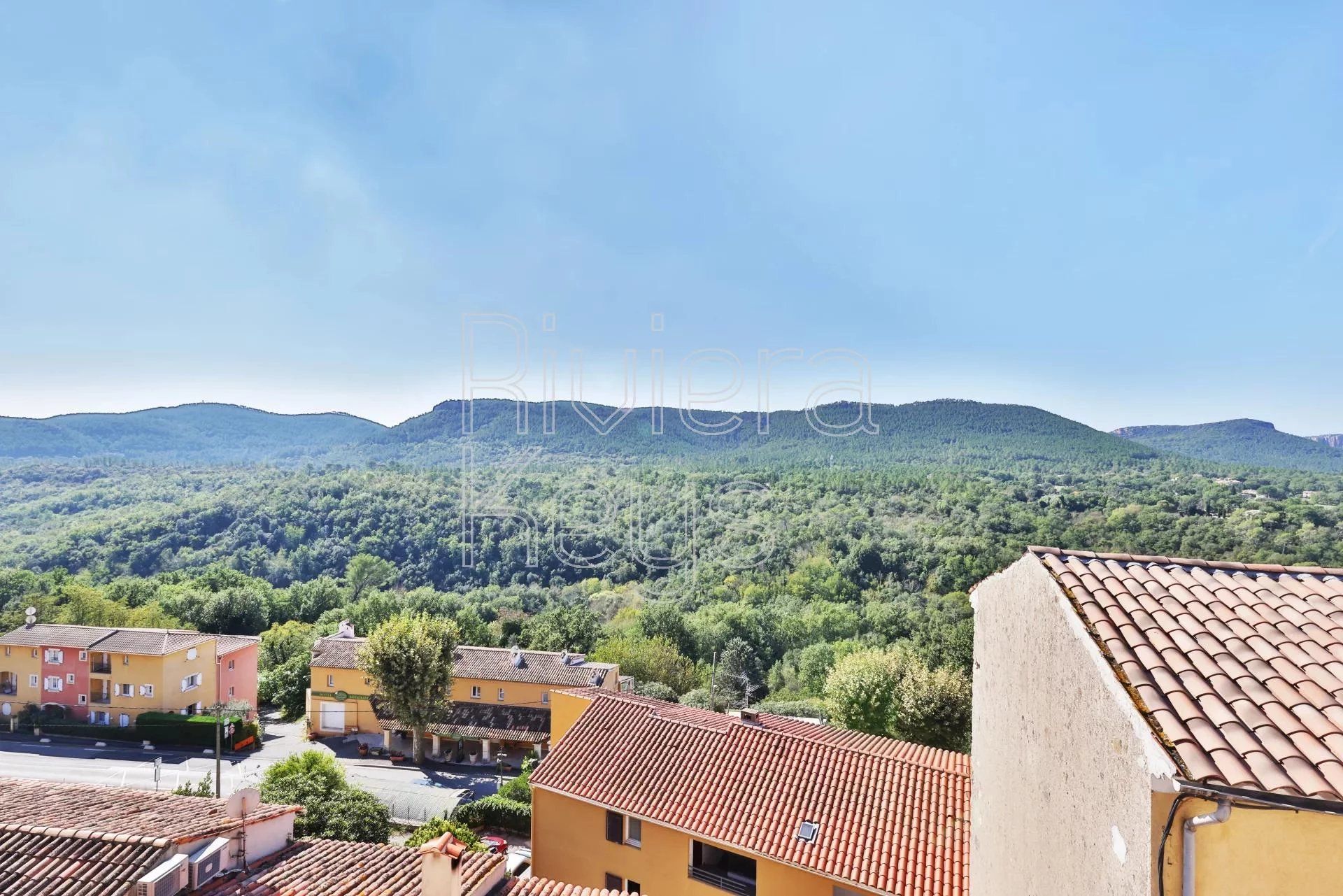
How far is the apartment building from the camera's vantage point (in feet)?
94.1

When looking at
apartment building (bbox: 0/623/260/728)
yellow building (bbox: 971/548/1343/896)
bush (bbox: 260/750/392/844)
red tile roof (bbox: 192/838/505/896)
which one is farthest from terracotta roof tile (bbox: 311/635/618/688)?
yellow building (bbox: 971/548/1343/896)

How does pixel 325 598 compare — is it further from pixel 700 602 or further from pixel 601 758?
pixel 601 758

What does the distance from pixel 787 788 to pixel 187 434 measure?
145462 millimetres

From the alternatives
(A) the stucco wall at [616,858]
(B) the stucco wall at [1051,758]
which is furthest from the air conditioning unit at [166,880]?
(B) the stucco wall at [1051,758]

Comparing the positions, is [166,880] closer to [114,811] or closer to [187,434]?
[114,811]

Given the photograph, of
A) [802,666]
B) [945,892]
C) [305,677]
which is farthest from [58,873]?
[802,666]

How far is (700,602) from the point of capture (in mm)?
49531

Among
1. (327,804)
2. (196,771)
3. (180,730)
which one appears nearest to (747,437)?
(180,730)

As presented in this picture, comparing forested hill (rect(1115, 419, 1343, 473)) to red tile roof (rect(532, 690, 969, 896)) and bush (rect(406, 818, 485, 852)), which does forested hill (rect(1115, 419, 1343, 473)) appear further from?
bush (rect(406, 818, 485, 852))

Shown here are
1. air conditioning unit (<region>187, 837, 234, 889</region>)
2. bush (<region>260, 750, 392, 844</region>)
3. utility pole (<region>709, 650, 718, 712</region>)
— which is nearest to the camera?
air conditioning unit (<region>187, 837, 234, 889</region>)

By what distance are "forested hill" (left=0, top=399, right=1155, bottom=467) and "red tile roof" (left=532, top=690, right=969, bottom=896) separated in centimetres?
6022

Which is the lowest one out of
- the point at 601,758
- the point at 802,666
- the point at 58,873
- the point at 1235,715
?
the point at 802,666

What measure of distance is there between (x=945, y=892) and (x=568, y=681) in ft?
70.2

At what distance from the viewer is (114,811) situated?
877cm
